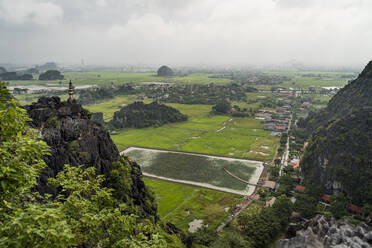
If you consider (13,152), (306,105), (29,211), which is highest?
(13,152)

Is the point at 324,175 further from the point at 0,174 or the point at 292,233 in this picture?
the point at 0,174

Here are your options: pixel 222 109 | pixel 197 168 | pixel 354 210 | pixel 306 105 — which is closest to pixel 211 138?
pixel 197 168

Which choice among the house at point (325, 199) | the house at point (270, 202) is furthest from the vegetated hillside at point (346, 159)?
the house at point (270, 202)

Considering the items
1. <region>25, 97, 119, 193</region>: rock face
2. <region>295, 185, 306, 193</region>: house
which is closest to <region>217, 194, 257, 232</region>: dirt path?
<region>295, 185, 306, 193</region>: house

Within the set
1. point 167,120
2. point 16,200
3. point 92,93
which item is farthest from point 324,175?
point 92,93

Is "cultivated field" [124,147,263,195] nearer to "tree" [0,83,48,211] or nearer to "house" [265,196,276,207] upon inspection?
"house" [265,196,276,207]

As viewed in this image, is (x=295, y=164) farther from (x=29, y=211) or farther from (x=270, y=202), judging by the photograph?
(x=29, y=211)
